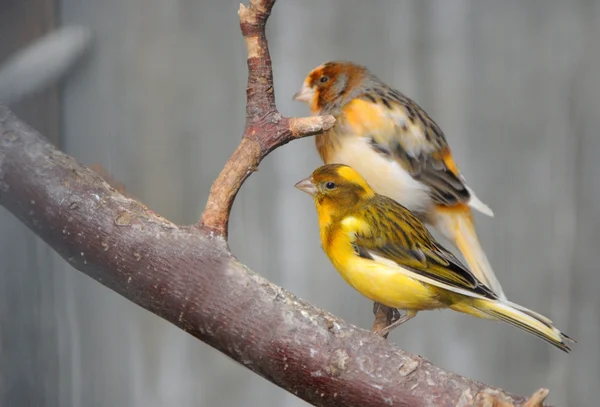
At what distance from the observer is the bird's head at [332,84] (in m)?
0.98

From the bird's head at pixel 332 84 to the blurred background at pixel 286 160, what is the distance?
0.64 ft

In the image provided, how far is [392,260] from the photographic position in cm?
83

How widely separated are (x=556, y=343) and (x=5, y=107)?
0.67 m

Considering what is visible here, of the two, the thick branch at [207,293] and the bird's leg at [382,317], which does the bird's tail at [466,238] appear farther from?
the thick branch at [207,293]

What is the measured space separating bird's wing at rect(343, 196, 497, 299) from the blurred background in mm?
319

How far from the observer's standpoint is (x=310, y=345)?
705 millimetres

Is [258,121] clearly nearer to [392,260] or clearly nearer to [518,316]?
[392,260]

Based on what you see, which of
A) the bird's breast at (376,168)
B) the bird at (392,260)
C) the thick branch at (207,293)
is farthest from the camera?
the bird's breast at (376,168)

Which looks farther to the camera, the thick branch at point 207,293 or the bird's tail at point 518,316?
the bird's tail at point 518,316

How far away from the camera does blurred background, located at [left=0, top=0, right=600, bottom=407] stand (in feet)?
2.74

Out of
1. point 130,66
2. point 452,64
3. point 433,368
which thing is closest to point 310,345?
point 433,368

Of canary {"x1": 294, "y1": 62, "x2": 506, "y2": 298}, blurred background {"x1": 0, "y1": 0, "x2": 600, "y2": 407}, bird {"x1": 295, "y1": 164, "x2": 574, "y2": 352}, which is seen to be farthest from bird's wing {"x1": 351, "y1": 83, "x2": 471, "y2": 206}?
blurred background {"x1": 0, "y1": 0, "x2": 600, "y2": 407}

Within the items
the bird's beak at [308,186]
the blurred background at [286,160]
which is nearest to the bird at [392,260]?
the bird's beak at [308,186]

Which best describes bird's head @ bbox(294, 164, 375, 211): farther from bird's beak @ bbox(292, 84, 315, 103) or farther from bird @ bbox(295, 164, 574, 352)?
bird's beak @ bbox(292, 84, 315, 103)
